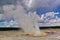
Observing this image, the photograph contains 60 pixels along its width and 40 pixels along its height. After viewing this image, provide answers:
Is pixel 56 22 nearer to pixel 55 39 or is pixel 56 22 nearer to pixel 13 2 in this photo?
pixel 13 2


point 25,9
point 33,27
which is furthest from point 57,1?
point 33,27

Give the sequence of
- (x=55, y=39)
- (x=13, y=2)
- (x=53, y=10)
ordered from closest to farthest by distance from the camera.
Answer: (x=55, y=39)
(x=13, y=2)
(x=53, y=10)

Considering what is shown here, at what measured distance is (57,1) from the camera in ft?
12.2

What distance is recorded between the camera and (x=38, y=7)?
12.0ft

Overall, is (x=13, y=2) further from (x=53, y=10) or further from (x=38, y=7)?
(x=53, y=10)

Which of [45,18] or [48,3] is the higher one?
[48,3]

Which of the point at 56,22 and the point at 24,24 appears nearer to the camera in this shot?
the point at 24,24

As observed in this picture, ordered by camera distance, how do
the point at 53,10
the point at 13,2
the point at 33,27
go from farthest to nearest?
the point at 53,10 < the point at 13,2 < the point at 33,27

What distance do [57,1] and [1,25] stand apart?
1332 millimetres

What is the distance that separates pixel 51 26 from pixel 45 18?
0.25m

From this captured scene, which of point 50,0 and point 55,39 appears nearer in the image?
point 55,39

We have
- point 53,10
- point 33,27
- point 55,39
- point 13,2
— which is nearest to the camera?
point 55,39

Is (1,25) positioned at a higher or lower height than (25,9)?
lower

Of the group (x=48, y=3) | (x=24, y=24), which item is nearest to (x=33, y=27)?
(x=24, y=24)
